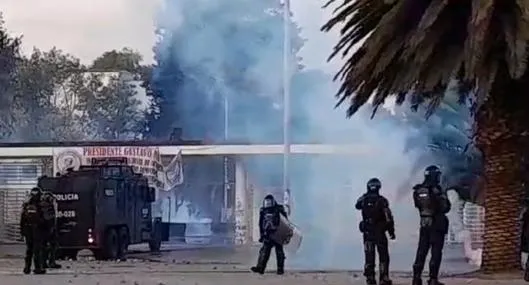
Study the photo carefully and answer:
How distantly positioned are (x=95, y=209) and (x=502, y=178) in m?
14.9

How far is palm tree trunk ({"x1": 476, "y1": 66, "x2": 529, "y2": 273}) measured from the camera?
17.1m

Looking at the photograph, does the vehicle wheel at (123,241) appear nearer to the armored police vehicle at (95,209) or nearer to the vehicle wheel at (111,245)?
the armored police vehicle at (95,209)

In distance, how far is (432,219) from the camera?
15.8 metres

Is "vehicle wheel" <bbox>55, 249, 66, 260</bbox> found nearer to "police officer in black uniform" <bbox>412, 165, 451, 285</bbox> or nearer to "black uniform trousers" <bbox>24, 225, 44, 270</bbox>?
"black uniform trousers" <bbox>24, 225, 44, 270</bbox>

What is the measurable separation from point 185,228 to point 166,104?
1918cm

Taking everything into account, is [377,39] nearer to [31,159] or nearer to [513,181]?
[513,181]

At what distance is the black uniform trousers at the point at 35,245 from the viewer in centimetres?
2176

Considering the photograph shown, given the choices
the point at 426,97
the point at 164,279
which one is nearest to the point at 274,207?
the point at 164,279

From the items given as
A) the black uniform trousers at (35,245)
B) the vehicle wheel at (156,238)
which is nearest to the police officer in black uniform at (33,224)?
the black uniform trousers at (35,245)

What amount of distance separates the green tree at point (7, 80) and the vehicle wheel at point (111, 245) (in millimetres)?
34048

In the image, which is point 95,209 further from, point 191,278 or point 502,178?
point 502,178

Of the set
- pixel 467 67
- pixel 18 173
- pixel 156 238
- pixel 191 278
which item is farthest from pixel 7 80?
pixel 467 67

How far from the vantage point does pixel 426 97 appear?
17.6 m

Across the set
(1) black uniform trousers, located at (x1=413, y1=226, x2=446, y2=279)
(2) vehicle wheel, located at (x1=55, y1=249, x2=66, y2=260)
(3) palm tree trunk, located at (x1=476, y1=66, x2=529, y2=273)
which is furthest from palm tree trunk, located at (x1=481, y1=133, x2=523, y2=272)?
(2) vehicle wheel, located at (x1=55, y1=249, x2=66, y2=260)
